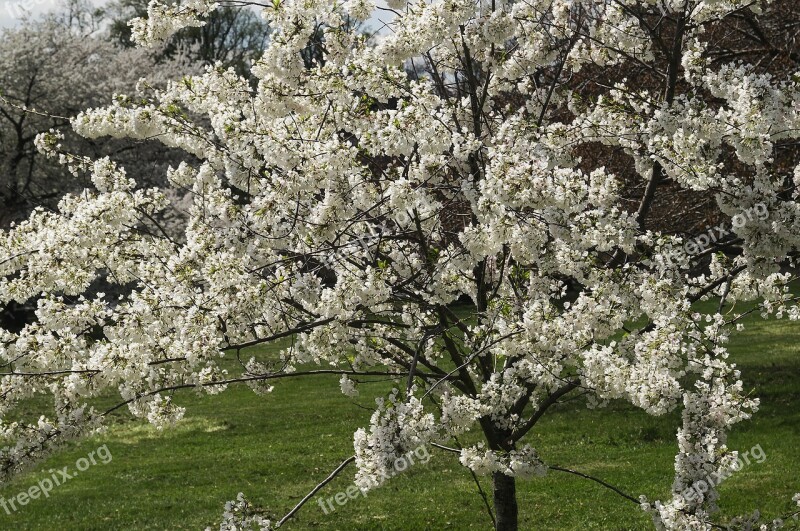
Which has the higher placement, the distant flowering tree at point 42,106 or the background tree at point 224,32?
the background tree at point 224,32

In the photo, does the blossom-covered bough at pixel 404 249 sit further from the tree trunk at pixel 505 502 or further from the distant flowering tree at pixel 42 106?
the distant flowering tree at pixel 42 106

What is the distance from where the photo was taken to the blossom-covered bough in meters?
5.32

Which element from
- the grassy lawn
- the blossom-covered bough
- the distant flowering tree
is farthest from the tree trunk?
the distant flowering tree

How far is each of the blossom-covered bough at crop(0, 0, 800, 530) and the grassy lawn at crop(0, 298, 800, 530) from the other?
2610mm

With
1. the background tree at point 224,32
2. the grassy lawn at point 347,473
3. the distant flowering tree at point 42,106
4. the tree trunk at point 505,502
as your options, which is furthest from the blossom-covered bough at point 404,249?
the background tree at point 224,32

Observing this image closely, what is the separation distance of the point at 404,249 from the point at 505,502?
6.84 ft

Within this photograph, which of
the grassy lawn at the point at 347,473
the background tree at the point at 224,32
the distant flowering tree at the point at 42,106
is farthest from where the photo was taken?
the background tree at the point at 224,32

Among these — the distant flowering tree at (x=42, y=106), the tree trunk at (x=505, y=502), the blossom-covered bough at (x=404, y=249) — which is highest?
the distant flowering tree at (x=42, y=106)

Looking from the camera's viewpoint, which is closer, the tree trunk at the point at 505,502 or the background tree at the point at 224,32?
the tree trunk at the point at 505,502

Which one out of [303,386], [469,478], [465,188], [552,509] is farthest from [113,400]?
[465,188]

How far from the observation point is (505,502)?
23.4ft

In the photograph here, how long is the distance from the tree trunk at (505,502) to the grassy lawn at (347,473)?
1804 millimetres

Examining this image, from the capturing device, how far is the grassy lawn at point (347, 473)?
34.6 feet

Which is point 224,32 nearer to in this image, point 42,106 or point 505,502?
point 42,106
